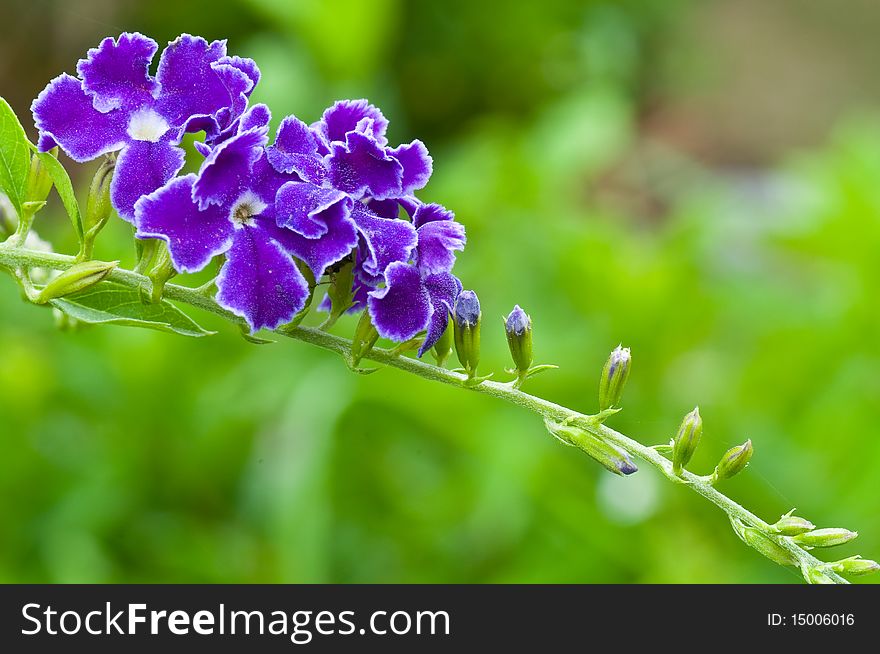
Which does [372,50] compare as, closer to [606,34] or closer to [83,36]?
[83,36]

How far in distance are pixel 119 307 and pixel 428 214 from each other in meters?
0.36

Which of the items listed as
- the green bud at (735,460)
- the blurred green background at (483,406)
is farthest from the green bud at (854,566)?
the blurred green background at (483,406)

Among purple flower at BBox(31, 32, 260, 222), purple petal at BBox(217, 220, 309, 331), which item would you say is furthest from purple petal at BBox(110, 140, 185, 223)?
purple petal at BBox(217, 220, 309, 331)

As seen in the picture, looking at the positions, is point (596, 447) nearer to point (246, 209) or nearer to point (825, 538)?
point (825, 538)

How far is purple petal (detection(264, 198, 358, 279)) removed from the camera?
934 mm

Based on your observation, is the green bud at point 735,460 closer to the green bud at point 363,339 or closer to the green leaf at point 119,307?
the green bud at point 363,339

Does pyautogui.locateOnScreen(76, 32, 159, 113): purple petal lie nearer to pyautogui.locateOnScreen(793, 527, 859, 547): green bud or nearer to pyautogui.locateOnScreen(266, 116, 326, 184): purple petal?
pyautogui.locateOnScreen(266, 116, 326, 184): purple petal

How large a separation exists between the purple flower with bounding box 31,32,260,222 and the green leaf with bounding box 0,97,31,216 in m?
0.08

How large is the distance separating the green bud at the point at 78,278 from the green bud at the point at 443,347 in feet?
1.13

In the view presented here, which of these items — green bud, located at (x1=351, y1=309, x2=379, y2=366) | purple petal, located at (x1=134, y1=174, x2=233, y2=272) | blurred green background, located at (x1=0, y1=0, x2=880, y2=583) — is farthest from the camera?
blurred green background, located at (x1=0, y1=0, x2=880, y2=583)

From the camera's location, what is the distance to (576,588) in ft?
A: 7.07

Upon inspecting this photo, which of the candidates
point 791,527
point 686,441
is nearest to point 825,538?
point 791,527

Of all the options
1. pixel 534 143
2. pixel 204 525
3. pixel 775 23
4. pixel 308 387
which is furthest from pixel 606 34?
pixel 204 525

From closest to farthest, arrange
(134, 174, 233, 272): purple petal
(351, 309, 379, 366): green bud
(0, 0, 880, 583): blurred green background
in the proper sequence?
(134, 174, 233, 272): purple petal
(351, 309, 379, 366): green bud
(0, 0, 880, 583): blurred green background
